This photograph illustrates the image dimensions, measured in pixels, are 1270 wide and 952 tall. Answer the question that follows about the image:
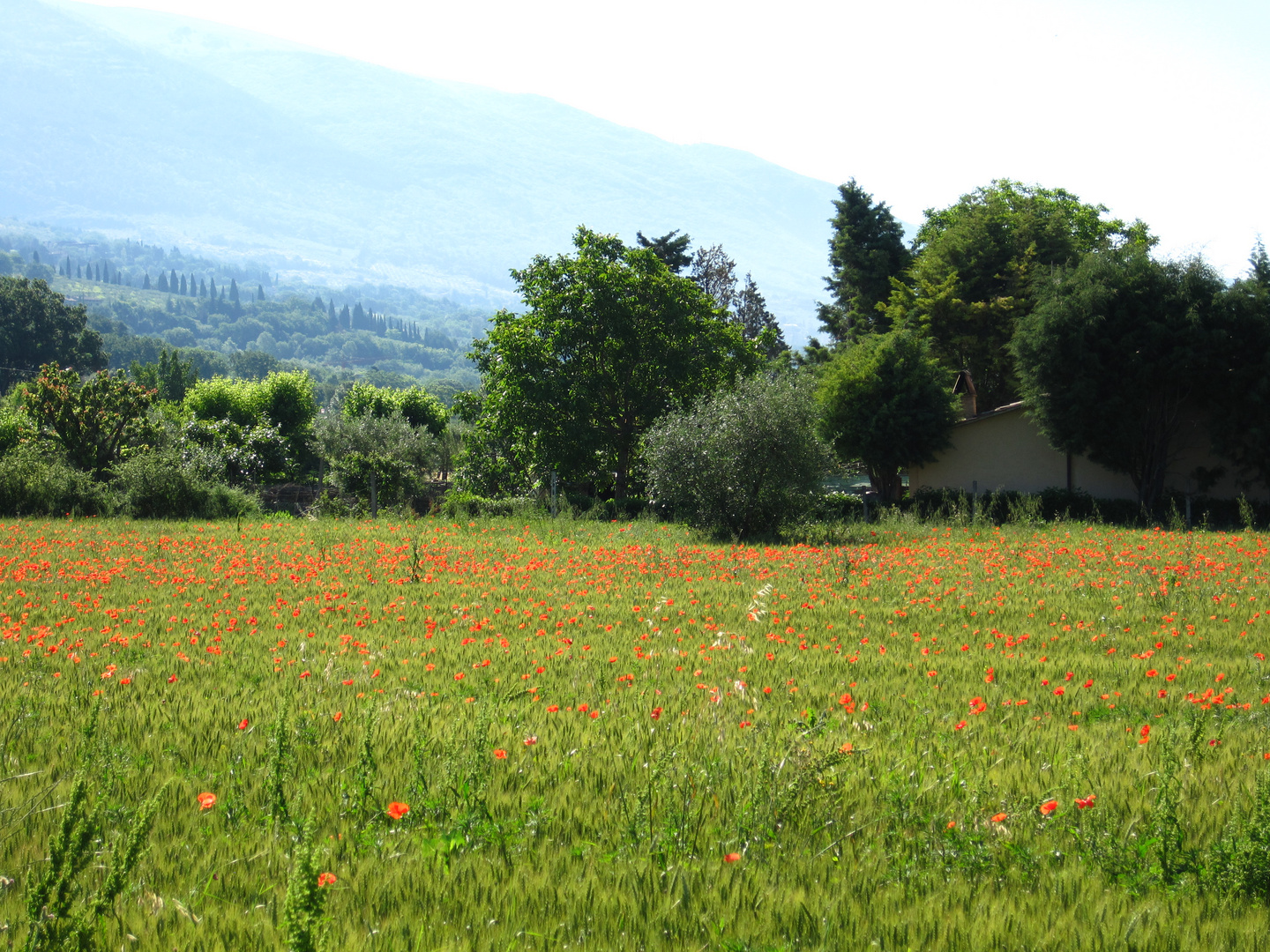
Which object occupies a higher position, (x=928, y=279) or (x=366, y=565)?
(x=928, y=279)

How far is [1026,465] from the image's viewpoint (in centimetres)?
3156

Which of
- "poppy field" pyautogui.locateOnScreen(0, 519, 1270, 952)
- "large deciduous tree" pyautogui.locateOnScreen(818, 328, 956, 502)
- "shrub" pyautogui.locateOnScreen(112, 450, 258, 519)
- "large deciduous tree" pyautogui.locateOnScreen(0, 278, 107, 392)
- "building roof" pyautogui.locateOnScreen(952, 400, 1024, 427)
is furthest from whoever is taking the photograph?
"large deciduous tree" pyautogui.locateOnScreen(0, 278, 107, 392)

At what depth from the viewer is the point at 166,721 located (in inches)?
204

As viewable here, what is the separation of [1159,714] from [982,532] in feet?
41.8

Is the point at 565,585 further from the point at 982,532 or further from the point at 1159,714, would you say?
the point at 982,532

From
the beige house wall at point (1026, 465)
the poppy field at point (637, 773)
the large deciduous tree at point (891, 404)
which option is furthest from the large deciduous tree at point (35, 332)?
the poppy field at point (637, 773)

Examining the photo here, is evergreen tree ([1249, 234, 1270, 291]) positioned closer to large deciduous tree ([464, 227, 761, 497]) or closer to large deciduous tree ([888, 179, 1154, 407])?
large deciduous tree ([888, 179, 1154, 407])

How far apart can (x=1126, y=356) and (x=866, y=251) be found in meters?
20.4

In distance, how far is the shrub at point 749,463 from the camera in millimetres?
18062

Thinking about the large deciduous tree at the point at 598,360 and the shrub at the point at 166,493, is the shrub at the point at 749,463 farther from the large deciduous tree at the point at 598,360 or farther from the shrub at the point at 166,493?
the shrub at the point at 166,493

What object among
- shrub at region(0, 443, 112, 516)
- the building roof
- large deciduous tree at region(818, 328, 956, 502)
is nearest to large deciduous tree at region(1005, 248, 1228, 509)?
the building roof

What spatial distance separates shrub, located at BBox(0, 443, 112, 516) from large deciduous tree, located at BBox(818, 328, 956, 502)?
23959mm

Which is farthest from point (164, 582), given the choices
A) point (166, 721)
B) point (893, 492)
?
point (893, 492)

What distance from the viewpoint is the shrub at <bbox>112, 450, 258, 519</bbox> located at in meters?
22.7
